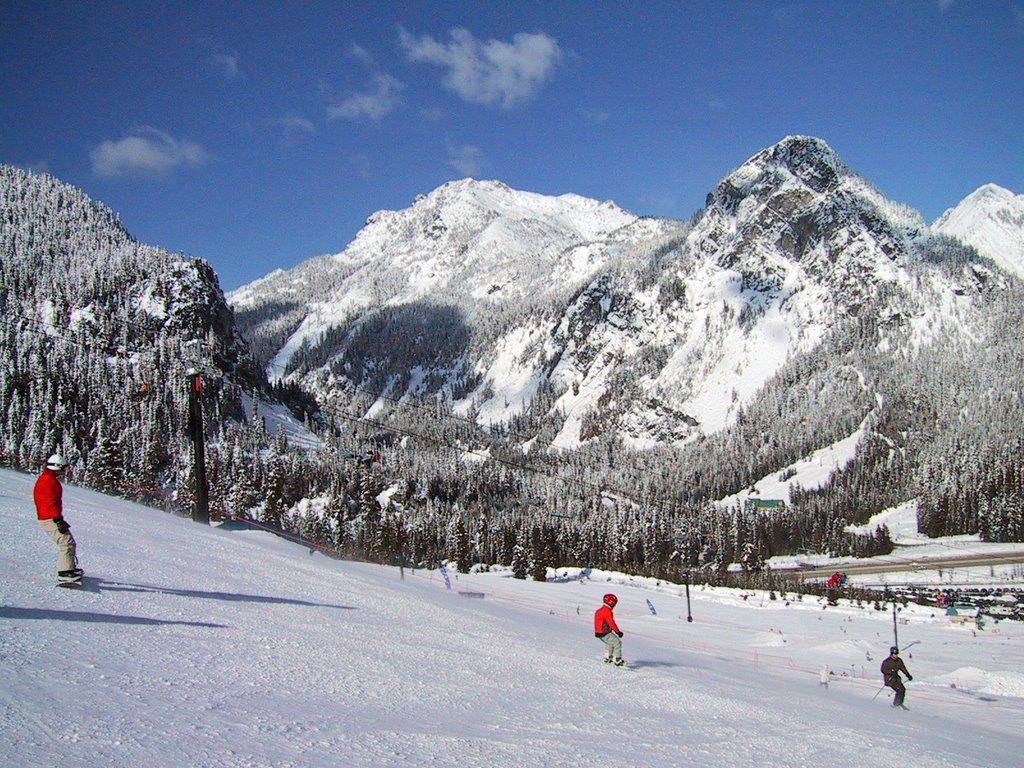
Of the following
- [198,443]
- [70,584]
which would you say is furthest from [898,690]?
[198,443]

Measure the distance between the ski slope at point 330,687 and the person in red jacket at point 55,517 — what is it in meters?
0.35

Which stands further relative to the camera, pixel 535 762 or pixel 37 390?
pixel 37 390

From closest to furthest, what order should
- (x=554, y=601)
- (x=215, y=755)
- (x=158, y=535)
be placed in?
(x=215, y=755) → (x=158, y=535) → (x=554, y=601)

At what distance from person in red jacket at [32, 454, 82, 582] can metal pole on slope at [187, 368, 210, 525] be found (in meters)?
22.8

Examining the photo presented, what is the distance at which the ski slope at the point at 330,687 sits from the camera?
19.9 feet

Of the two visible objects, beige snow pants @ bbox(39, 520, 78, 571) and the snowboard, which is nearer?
beige snow pants @ bbox(39, 520, 78, 571)

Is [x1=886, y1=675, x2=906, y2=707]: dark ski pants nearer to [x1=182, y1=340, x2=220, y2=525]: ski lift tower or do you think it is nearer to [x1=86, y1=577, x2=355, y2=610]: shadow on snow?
[x1=86, y1=577, x2=355, y2=610]: shadow on snow

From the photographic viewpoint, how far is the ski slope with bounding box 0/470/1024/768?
19.9ft

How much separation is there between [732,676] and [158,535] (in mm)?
15446

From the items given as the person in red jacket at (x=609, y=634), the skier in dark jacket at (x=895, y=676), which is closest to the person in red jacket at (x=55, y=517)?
the person in red jacket at (x=609, y=634)

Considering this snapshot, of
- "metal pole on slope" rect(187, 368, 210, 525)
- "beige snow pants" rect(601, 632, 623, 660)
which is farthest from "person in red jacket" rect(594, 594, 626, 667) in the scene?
"metal pole on slope" rect(187, 368, 210, 525)

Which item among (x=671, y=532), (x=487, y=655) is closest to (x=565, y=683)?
(x=487, y=655)

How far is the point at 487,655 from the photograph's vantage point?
1259cm

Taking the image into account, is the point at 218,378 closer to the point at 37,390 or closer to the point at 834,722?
the point at 37,390
